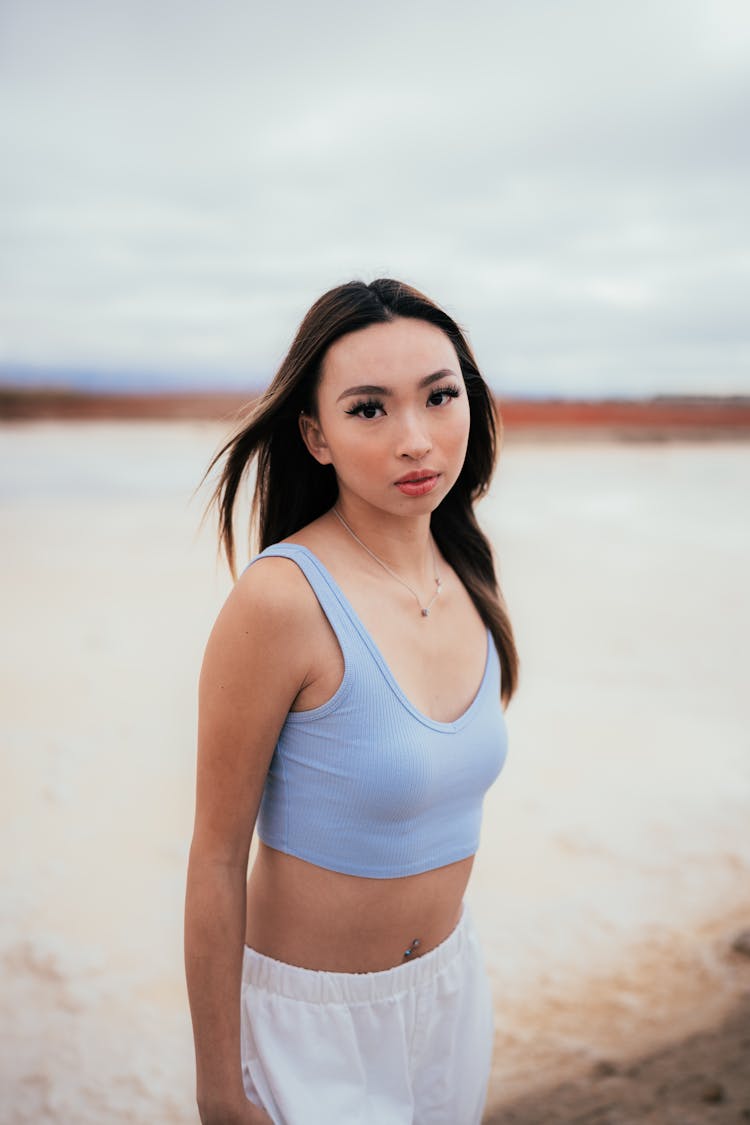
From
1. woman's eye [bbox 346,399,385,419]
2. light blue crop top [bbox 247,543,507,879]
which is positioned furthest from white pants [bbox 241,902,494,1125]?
woman's eye [bbox 346,399,385,419]

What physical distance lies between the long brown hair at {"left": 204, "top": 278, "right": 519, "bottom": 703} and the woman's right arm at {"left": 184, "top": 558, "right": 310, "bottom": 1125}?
1.12ft

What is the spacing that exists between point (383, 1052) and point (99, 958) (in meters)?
2.36

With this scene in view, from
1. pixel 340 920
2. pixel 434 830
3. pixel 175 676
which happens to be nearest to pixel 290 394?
pixel 434 830

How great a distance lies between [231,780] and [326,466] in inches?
26.8

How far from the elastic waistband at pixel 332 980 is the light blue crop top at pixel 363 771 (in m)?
0.19

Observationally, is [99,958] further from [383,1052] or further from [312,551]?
[312,551]

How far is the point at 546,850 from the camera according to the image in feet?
14.4

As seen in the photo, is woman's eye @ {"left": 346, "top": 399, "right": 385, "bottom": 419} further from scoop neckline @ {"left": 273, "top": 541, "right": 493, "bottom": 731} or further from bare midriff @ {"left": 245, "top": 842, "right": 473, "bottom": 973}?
bare midriff @ {"left": 245, "top": 842, "right": 473, "bottom": 973}

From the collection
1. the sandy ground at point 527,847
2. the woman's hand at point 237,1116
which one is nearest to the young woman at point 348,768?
the woman's hand at point 237,1116

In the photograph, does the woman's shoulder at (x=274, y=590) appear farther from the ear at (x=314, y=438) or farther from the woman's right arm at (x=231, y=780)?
the ear at (x=314, y=438)

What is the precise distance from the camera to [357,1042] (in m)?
1.56

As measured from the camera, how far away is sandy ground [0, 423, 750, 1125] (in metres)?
2.97

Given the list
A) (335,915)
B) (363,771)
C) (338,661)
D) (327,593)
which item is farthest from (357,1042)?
(327,593)

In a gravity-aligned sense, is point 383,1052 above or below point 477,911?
above
